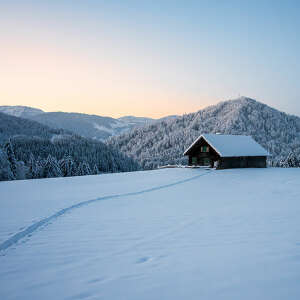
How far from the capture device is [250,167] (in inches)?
1513

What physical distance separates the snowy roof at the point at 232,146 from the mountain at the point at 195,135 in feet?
300

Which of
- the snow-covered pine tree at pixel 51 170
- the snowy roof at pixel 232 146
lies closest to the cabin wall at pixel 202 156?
the snowy roof at pixel 232 146

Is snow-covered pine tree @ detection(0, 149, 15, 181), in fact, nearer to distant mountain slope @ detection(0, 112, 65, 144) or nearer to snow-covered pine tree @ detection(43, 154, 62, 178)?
snow-covered pine tree @ detection(43, 154, 62, 178)

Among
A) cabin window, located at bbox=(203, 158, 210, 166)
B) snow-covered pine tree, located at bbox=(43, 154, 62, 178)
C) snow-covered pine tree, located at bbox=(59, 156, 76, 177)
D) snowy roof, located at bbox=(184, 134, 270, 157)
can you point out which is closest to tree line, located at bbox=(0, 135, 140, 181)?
snow-covered pine tree, located at bbox=(59, 156, 76, 177)

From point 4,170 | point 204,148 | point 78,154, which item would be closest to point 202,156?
point 204,148

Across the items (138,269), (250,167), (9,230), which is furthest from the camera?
(250,167)

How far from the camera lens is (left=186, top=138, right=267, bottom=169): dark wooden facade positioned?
36.1 metres

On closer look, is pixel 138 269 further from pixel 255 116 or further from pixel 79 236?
pixel 255 116

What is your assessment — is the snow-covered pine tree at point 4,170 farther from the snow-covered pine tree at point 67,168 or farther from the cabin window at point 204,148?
the cabin window at point 204,148

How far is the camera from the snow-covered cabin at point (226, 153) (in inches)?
1414

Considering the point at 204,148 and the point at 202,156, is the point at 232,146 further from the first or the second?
the point at 202,156

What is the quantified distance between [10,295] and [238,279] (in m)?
4.02

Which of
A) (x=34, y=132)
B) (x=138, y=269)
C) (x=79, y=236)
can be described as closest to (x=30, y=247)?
(x=79, y=236)

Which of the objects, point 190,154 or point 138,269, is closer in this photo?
point 138,269
